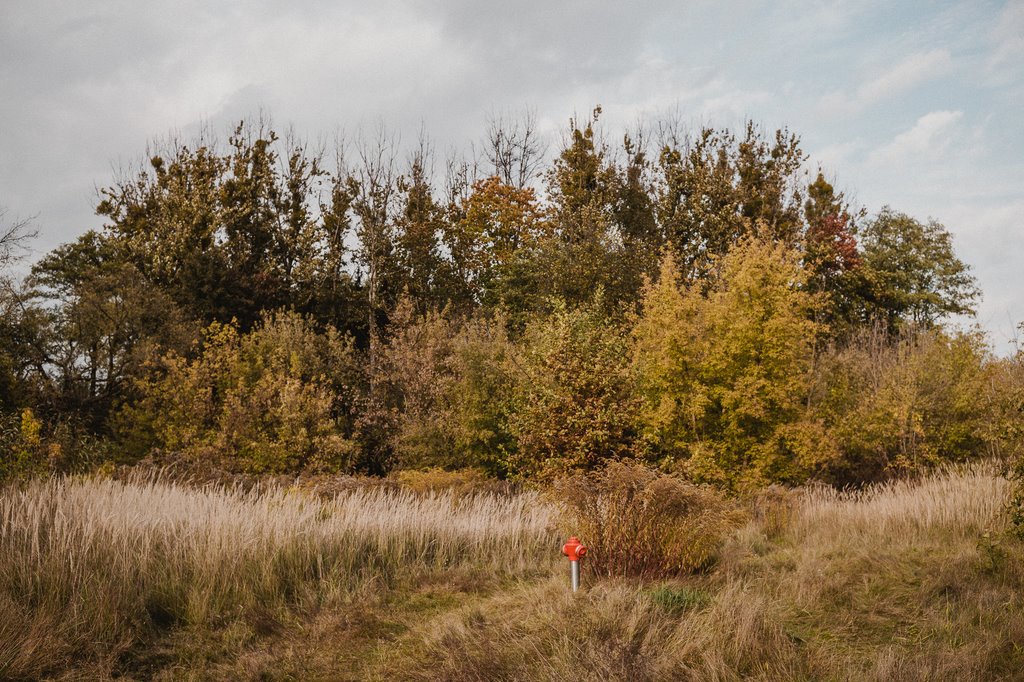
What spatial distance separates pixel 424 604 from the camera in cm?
745

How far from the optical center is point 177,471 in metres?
14.0

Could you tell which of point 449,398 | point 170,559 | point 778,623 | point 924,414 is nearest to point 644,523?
point 778,623

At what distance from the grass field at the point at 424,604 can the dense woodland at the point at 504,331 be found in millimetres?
2248

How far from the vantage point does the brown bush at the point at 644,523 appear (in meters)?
7.89

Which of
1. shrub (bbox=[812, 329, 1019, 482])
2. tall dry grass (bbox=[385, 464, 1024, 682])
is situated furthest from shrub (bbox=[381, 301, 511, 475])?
tall dry grass (bbox=[385, 464, 1024, 682])

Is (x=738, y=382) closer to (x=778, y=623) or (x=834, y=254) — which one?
(x=778, y=623)

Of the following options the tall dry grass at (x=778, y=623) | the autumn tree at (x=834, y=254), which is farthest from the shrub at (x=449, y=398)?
the autumn tree at (x=834, y=254)

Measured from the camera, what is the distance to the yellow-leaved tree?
17672mm

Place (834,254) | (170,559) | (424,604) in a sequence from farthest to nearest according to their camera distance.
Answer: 1. (834,254)
2. (424,604)
3. (170,559)

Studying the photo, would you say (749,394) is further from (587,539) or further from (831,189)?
(831,189)

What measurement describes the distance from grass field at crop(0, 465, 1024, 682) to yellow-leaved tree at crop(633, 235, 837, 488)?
8.17 metres

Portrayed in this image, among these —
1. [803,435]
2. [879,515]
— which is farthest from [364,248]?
[879,515]

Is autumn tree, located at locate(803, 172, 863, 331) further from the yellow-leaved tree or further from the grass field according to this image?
the grass field

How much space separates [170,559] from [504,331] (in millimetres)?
18318
